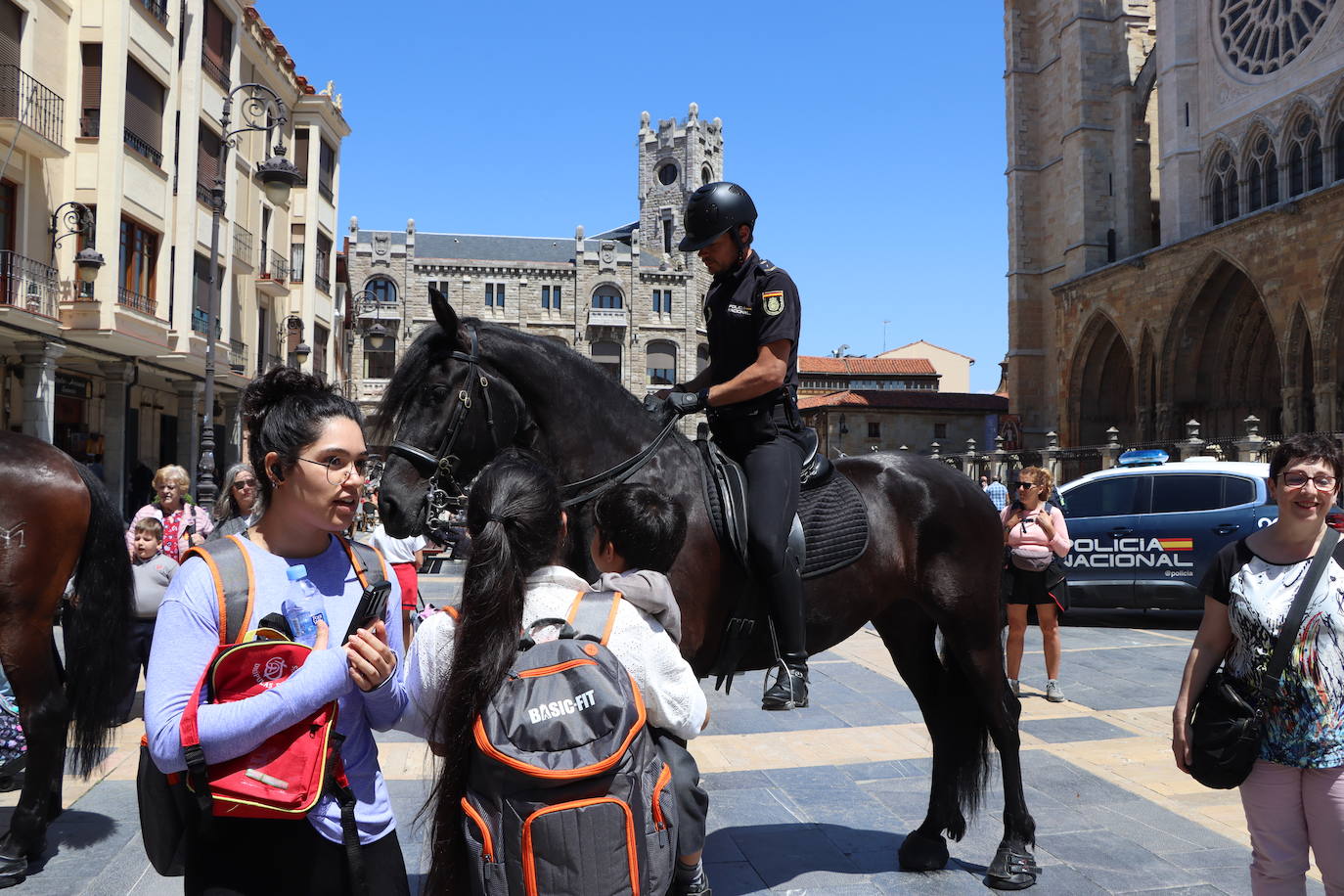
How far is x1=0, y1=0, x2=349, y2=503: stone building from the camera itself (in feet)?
56.4

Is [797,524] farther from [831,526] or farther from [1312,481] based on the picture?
[1312,481]

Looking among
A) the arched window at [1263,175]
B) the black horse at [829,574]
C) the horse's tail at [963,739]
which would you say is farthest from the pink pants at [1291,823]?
the arched window at [1263,175]

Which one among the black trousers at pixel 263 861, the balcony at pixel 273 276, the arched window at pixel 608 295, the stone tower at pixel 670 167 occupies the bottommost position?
the black trousers at pixel 263 861

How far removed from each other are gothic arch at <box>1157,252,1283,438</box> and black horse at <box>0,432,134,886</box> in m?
32.4

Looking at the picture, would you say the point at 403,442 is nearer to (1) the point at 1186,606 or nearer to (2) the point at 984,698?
(2) the point at 984,698

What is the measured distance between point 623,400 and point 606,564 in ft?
4.22

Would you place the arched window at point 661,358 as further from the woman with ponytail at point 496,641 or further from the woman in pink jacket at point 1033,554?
the woman with ponytail at point 496,641

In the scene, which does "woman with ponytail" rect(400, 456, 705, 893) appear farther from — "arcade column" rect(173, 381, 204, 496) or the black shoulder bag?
"arcade column" rect(173, 381, 204, 496)

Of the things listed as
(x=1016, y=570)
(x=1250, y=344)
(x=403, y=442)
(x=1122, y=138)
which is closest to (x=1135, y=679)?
(x=1016, y=570)

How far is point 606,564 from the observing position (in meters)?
2.80

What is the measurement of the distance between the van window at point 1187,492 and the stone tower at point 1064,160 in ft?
88.3

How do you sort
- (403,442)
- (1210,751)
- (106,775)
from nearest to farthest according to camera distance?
(1210,751) < (403,442) < (106,775)

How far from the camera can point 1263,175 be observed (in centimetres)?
2942

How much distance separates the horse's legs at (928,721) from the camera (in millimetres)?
4363
